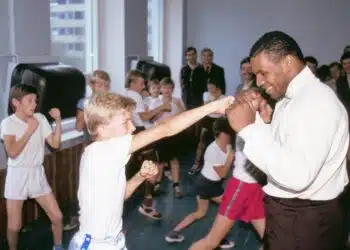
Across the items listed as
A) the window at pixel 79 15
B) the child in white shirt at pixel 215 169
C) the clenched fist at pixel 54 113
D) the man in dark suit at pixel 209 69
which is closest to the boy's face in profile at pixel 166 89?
the child in white shirt at pixel 215 169

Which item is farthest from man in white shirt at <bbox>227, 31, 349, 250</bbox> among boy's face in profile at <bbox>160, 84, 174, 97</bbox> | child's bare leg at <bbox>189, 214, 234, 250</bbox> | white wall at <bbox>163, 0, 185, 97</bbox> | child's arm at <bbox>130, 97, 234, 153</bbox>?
white wall at <bbox>163, 0, 185, 97</bbox>

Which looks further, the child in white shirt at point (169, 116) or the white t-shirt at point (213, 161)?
the child in white shirt at point (169, 116)

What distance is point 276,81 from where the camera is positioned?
1747 millimetres

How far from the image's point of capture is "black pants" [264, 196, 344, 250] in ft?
5.55

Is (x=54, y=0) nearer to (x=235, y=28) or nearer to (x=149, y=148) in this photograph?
(x=149, y=148)

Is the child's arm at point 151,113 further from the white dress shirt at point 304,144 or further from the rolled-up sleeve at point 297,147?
the rolled-up sleeve at point 297,147

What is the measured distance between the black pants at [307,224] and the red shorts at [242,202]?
3.47 feet

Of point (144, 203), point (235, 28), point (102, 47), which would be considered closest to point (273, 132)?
point (144, 203)

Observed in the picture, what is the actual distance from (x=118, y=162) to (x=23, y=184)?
1.41 metres

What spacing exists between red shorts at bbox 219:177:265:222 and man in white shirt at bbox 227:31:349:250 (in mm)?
996

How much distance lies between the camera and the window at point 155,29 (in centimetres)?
742

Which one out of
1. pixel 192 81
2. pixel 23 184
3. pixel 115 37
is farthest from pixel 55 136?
pixel 192 81

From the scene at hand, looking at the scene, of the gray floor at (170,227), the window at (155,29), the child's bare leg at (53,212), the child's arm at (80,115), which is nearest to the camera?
the child's bare leg at (53,212)

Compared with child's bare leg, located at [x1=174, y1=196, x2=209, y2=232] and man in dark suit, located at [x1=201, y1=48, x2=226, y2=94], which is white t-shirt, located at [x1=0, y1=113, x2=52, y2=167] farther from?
man in dark suit, located at [x1=201, y1=48, x2=226, y2=94]
